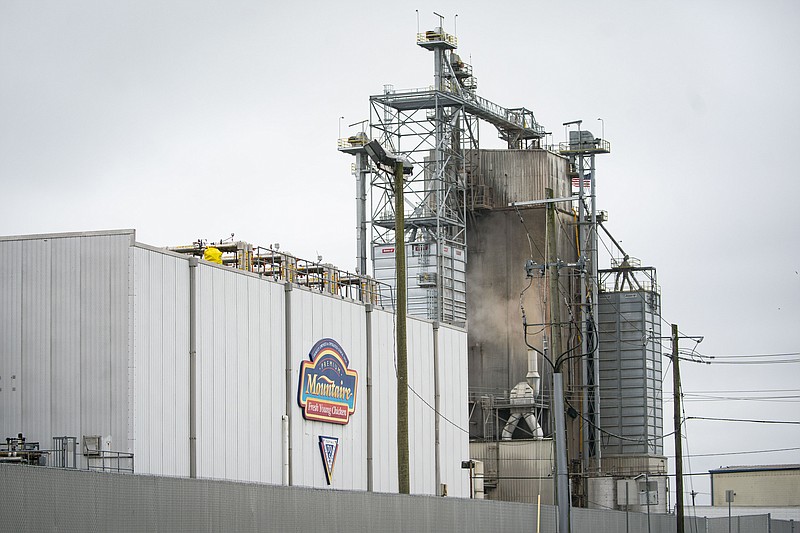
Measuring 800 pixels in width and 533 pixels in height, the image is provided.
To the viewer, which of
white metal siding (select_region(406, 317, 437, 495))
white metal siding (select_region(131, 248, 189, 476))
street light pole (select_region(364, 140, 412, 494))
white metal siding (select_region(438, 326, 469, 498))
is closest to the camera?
street light pole (select_region(364, 140, 412, 494))

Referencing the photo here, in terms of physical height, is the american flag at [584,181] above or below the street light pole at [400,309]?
above

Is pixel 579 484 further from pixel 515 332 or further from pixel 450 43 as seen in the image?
pixel 450 43

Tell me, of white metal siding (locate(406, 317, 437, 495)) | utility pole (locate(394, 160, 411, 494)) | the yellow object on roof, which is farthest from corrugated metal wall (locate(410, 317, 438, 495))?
utility pole (locate(394, 160, 411, 494))

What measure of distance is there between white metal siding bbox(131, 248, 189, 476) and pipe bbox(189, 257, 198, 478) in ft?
0.55

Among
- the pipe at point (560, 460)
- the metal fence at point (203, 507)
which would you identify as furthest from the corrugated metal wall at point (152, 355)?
the pipe at point (560, 460)

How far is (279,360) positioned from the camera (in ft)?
144

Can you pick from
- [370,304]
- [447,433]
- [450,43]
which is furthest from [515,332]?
[370,304]

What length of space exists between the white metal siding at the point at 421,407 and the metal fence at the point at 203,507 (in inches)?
486

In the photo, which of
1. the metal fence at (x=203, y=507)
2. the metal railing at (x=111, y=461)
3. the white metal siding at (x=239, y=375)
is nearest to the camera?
the metal fence at (x=203, y=507)

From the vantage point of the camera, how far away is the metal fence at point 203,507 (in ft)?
65.7

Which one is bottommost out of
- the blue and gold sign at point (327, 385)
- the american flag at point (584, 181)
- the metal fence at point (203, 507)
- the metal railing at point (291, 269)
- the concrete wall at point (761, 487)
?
the concrete wall at point (761, 487)

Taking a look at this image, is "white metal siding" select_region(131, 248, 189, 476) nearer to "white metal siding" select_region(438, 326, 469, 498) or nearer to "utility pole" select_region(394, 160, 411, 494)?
"utility pole" select_region(394, 160, 411, 494)

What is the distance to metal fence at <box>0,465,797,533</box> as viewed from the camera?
65.7ft

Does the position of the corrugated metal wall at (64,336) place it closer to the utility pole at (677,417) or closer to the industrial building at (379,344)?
the industrial building at (379,344)
